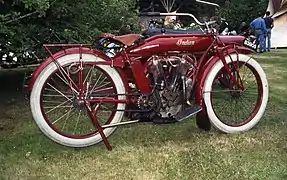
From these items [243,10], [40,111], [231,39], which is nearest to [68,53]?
[40,111]

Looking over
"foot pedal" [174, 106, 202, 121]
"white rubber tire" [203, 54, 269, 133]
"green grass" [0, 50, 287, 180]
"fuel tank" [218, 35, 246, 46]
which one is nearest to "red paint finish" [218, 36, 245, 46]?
"fuel tank" [218, 35, 246, 46]

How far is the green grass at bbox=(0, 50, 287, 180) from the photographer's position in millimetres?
4742

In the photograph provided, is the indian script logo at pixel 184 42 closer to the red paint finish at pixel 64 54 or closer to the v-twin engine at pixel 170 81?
the v-twin engine at pixel 170 81

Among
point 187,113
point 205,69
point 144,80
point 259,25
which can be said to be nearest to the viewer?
point 144,80

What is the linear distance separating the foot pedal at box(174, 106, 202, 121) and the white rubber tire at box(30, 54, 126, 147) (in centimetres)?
61

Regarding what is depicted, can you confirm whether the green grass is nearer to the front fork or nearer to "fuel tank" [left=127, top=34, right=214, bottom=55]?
the front fork

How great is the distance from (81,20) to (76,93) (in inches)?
129

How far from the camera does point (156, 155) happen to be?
5.21m

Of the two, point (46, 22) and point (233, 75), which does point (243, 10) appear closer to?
point (46, 22)

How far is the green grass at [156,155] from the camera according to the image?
4.74 meters

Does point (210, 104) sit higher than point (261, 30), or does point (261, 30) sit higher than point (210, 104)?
point (210, 104)

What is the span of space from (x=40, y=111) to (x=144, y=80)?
1098mm

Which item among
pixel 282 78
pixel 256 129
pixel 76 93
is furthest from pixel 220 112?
pixel 282 78

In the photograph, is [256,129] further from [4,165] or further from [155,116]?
[4,165]
